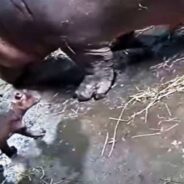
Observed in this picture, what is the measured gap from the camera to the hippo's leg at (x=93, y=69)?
3225mm

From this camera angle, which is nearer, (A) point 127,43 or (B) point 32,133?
(B) point 32,133

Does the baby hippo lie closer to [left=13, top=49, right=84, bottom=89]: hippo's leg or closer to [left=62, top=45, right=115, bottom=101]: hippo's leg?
[left=62, top=45, right=115, bottom=101]: hippo's leg

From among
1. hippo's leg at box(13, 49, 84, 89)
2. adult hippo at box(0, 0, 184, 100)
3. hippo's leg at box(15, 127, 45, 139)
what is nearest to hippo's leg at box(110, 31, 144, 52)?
adult hippo at box(0, 0, 184, 100)

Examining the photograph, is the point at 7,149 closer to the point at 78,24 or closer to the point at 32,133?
the point at 32,133

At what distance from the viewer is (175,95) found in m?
2.99

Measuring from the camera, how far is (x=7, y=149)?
9.58ft

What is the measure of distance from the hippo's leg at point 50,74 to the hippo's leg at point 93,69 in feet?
0.42

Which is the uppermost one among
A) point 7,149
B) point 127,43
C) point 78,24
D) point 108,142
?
point 78,24

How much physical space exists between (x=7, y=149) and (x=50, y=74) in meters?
0.73

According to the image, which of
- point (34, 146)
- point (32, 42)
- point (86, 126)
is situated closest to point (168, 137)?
point (86, 126)

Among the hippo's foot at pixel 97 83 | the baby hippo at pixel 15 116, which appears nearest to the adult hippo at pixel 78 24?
the hippo's foot at pixel 97 83

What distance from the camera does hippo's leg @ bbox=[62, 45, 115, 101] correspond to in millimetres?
3225

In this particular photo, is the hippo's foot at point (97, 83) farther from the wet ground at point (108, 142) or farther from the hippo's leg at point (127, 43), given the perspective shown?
the hippo's leg at point (127, 43)

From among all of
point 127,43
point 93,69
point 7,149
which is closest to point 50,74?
point 93,69
